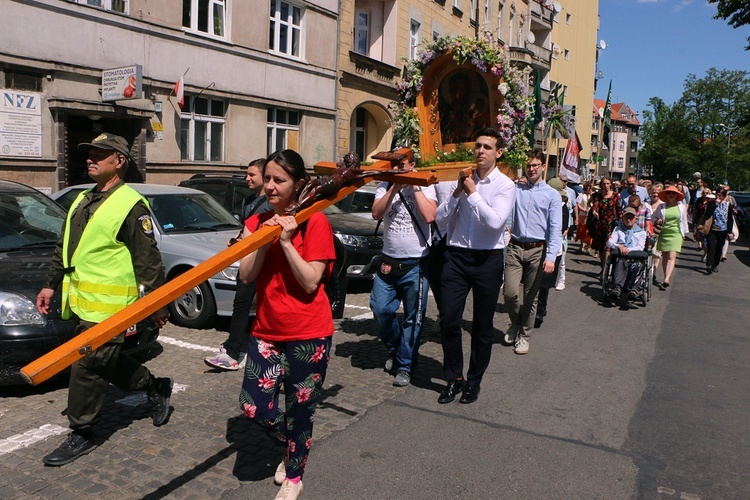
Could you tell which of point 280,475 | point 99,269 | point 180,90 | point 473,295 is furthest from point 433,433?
point 180,90

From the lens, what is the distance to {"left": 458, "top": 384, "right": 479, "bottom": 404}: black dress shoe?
532cm

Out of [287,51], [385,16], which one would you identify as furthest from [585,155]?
[287,51]

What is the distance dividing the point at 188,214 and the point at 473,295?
14.8ft

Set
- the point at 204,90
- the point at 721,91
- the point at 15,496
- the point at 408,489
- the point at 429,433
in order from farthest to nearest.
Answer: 1. the point at 721,91
2. the point at 204,90
3. the point at 429,433
4. the point at 408,489
5. the point at 15,496

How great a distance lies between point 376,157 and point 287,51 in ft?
57.5

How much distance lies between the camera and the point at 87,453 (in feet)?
13.6

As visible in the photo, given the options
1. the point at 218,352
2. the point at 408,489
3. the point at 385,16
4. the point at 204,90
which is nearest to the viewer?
the point at 408,489

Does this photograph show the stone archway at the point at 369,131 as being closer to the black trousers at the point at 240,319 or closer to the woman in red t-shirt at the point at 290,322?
the black trousers at the point at 240,319

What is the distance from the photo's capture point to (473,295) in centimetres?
519

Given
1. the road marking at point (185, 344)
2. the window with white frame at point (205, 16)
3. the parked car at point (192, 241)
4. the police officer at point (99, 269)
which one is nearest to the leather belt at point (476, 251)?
the police officer at point (99, 269)

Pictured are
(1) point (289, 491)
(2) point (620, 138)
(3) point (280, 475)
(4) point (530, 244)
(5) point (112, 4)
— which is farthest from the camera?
(2) point (620, 138)

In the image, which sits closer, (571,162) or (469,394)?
(469,394)

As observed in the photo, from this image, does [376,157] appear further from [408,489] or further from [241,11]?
[241,11]

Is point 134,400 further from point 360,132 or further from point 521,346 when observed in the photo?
point 360,132
